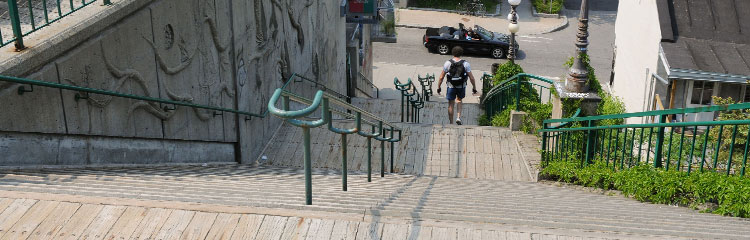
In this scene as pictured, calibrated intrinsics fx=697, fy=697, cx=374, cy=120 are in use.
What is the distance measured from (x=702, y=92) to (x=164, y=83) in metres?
11.7

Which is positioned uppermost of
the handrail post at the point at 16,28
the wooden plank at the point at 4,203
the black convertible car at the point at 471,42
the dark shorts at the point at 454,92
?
the handrail post at the point at 16,28

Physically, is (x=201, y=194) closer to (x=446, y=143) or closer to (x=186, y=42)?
(x=186, y=42)

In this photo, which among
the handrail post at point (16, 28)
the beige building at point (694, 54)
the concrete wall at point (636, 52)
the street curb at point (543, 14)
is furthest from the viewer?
the street curb at point (543, 14)

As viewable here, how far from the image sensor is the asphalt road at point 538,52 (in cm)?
2516

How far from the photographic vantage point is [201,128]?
8414 mm

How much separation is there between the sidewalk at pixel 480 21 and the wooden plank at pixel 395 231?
2620cm

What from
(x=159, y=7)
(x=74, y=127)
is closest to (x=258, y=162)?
(x=159, y=7)

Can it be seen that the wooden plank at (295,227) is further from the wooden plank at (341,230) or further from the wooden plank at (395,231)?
the wooden plank at (395,231)

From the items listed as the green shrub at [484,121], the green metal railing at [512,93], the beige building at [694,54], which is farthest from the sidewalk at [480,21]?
the green metal railing at [512,93]

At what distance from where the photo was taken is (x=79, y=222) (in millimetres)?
4223

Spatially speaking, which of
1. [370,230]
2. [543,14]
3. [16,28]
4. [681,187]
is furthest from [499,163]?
[543,14]

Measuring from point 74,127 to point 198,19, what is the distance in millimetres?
2477

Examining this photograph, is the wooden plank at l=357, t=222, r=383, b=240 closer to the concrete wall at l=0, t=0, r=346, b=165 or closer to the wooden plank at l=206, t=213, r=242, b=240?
the wooden plank at l=206, t=213, r=242, b=240

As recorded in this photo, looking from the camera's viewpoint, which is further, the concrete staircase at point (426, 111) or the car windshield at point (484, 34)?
the car windshield at point (484, 34)
